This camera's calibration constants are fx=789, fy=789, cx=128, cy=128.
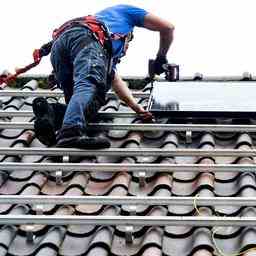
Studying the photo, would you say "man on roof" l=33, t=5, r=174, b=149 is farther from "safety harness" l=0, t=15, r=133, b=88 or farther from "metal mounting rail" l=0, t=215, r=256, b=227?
"metal mounting rail" l=0, t=215, r=256, b=227

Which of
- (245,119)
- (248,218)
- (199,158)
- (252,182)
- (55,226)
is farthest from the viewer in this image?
(245,119)

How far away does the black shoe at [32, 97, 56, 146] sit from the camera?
4.66m

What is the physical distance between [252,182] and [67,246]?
1.10 metres

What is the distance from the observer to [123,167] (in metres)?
4.33

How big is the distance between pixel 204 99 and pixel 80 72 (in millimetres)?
1167

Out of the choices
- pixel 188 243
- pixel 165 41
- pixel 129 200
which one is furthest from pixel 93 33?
pixel 188 243

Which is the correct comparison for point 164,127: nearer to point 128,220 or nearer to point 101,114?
point 101,114

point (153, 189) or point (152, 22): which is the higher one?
point (152, 22)

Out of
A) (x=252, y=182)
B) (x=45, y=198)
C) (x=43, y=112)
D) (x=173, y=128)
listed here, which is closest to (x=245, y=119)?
(x=173, y=128)

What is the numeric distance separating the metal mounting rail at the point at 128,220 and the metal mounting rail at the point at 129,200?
0.15 meters

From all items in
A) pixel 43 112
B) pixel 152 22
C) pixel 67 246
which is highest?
pixel 152 22

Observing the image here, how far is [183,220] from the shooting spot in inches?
146

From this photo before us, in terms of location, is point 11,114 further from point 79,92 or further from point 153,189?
point 153,189

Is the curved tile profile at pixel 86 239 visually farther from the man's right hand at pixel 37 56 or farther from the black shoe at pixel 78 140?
the man's right hand at pixel 37 56
